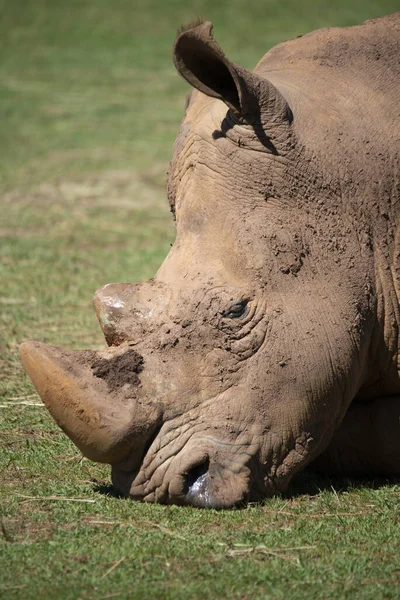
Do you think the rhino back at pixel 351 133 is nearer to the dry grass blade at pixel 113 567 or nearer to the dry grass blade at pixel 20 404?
the dry grass blade at pixel 113 567

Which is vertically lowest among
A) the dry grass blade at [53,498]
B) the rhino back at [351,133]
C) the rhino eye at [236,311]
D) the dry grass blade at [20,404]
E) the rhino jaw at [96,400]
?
the dry grass blade at [53,498]

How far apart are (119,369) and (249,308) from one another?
677 mm

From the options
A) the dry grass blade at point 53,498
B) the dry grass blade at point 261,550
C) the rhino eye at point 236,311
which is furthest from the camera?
the dry grass blade at point 53,498

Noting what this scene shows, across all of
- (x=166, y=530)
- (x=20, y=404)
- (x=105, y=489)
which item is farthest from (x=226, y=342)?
(x=20, y=404)

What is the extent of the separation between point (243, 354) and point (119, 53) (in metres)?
18.2

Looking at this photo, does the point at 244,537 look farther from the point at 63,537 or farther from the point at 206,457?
the point at 63,537

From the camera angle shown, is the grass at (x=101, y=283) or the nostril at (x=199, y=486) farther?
the nostril at (x=199, y=486)

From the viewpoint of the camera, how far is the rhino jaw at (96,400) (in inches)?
186

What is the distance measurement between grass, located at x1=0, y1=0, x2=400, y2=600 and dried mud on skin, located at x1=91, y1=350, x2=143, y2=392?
0.61 m

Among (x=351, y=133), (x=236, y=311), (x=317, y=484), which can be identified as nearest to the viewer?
(x=236, y=311)

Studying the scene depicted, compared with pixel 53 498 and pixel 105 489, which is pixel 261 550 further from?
pixel 53 498

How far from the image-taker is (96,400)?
474 centimetres

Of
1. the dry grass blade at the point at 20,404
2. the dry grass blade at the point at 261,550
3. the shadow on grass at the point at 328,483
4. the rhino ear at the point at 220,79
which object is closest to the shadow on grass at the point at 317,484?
the shadow on grass at the point at 328,483

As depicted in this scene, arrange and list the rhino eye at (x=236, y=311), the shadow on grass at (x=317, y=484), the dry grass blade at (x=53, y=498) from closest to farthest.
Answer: the rhino eye at (x=236, y=311) < the dry grass blade at (x=53, y=498) < the shadow on grass at (x=317, y=484)
